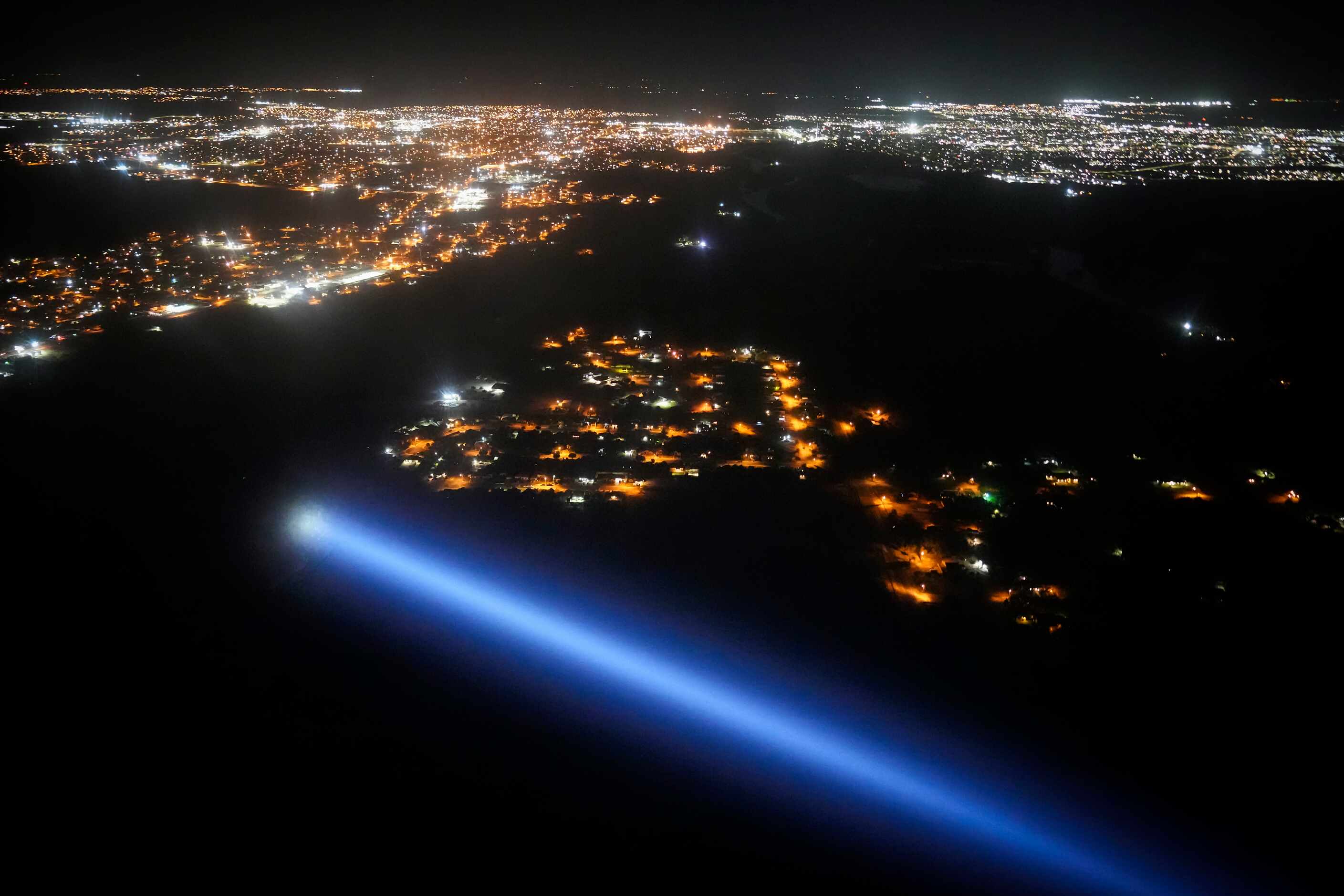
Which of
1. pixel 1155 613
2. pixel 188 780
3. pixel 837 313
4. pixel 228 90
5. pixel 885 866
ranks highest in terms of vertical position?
pixel 228 90

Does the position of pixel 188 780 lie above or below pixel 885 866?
below

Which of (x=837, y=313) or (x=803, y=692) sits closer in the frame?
(x=803, y=692)

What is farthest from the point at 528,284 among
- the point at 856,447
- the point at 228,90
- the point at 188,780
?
the point at 228,90

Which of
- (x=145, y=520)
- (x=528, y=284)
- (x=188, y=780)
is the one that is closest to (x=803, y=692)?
(x=188, y=780)

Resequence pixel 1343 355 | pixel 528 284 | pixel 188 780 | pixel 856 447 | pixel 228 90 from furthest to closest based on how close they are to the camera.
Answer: pixel 228 90, pixel 528 284, pixel 1343 355, pixel 856 447, pixel 188 780

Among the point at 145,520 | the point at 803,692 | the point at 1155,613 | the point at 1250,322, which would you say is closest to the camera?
the point at 803,692

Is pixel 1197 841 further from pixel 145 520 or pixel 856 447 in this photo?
pixel 145 520
